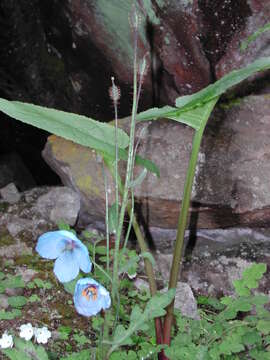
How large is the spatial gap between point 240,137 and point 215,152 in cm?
12

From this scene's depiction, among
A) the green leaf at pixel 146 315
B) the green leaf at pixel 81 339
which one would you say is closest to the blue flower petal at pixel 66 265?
the green leaf at pixel 146 315

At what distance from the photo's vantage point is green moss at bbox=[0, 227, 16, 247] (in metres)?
2.31

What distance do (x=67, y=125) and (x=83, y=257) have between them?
0.36m

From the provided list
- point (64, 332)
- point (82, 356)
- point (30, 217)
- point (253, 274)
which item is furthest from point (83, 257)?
point (30, 217)

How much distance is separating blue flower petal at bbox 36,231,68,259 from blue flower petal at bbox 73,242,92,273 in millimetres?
36

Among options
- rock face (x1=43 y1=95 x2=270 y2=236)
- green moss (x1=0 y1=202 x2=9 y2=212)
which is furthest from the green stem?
green moss (x1=0 y1=202 x2=9 y2=212)

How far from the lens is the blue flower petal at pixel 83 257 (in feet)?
3.86

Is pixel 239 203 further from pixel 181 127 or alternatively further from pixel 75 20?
pixel 75 20

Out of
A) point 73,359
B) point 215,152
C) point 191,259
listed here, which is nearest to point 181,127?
point 215,152

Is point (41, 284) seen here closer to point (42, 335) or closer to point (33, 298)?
point (33, 298)

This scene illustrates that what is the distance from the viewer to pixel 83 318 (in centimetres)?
195

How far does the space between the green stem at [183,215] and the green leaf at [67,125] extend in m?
0.19

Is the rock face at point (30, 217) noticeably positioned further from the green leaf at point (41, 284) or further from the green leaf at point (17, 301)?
the green leaf at point (17, 301)

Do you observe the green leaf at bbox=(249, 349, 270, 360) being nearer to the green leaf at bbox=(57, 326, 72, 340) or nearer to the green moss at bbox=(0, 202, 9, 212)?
the green leaf at bbox=(57, 326, 72, 340)
